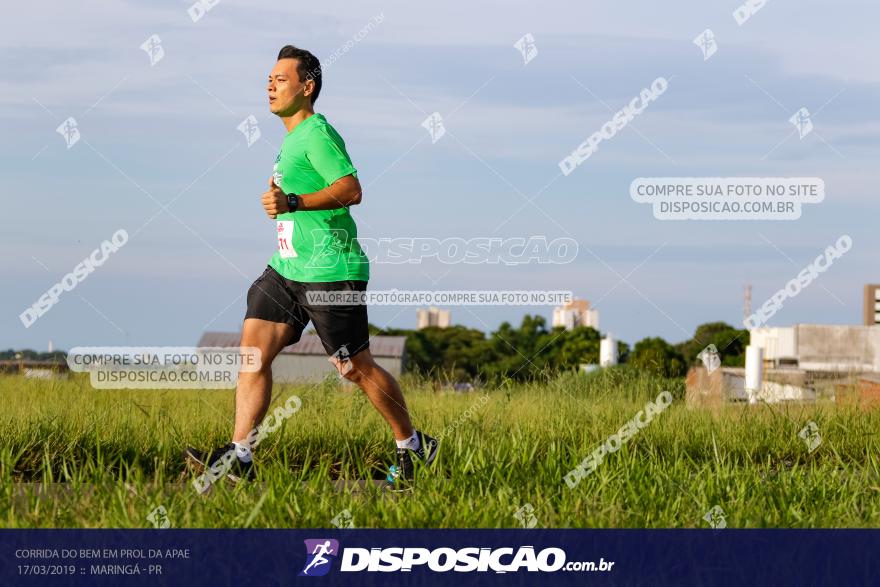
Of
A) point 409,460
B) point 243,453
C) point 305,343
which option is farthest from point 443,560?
point 305,343

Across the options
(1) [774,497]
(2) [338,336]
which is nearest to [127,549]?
(2) [338,336]

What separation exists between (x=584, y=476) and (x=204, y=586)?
7.43 ft

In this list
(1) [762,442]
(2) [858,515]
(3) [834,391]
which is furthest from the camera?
(3) [834,391]

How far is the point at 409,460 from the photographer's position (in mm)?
6059

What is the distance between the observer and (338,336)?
232 inches

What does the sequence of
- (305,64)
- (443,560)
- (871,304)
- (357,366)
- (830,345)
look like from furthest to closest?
(871,304)
(830,345)
(305,64)
(357,366)
(443,560)

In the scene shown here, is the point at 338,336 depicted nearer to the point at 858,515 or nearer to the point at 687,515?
the point at 687,515

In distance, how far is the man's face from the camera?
6.06 meters

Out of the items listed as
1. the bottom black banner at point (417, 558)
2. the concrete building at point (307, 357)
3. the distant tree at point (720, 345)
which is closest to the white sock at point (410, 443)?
the concrete building at point (307, 357)

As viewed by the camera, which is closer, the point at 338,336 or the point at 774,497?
the point at 774,497

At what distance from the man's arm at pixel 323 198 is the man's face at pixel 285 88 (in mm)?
496

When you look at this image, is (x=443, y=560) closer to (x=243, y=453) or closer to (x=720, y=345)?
(x=243, y=453)

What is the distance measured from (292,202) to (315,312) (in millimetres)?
621

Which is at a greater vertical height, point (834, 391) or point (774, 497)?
point (834, 391)
